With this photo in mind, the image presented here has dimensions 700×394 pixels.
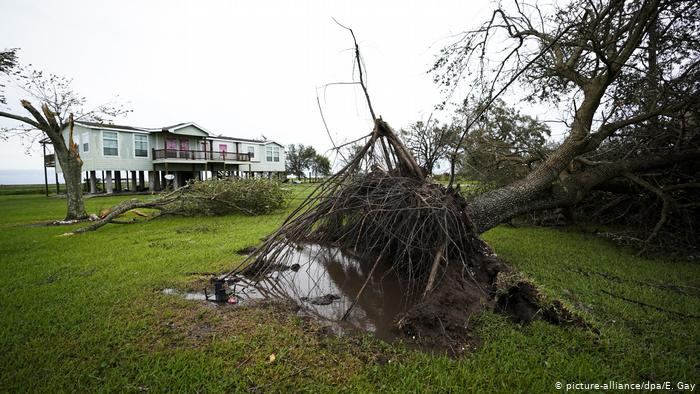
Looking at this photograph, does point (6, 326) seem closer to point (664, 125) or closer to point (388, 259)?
point (388, 259)

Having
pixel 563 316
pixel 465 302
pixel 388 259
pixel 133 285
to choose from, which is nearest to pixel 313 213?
pixel 388 259

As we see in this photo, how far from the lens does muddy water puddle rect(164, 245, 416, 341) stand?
120 inches

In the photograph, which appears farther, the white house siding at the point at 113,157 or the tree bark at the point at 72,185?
the white house siding at the point at 113,157

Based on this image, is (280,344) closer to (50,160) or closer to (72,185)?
(72,185)

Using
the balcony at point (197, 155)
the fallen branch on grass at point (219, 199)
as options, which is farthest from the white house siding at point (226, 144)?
the fallen branch on grass at point (219, 199)

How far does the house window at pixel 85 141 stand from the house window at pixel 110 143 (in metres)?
0.97

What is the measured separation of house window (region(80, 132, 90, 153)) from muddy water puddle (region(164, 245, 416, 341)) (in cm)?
2443

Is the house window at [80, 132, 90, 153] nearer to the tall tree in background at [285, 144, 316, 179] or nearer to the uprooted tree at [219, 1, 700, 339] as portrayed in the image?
the uprooted tree at [219, 1, 700, 339]

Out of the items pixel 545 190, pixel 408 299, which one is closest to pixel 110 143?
pixel 408 299

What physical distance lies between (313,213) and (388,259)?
138 centimetres

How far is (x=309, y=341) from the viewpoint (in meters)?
2.64

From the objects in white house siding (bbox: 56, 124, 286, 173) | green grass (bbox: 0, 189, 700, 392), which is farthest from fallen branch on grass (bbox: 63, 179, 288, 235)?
white house siding (bbox: 56, 124, 286, 173)

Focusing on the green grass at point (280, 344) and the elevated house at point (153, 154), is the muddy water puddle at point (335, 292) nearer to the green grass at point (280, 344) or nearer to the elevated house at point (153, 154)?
the green grass at point (280, 344)

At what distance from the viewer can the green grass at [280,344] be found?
219 centimetres
